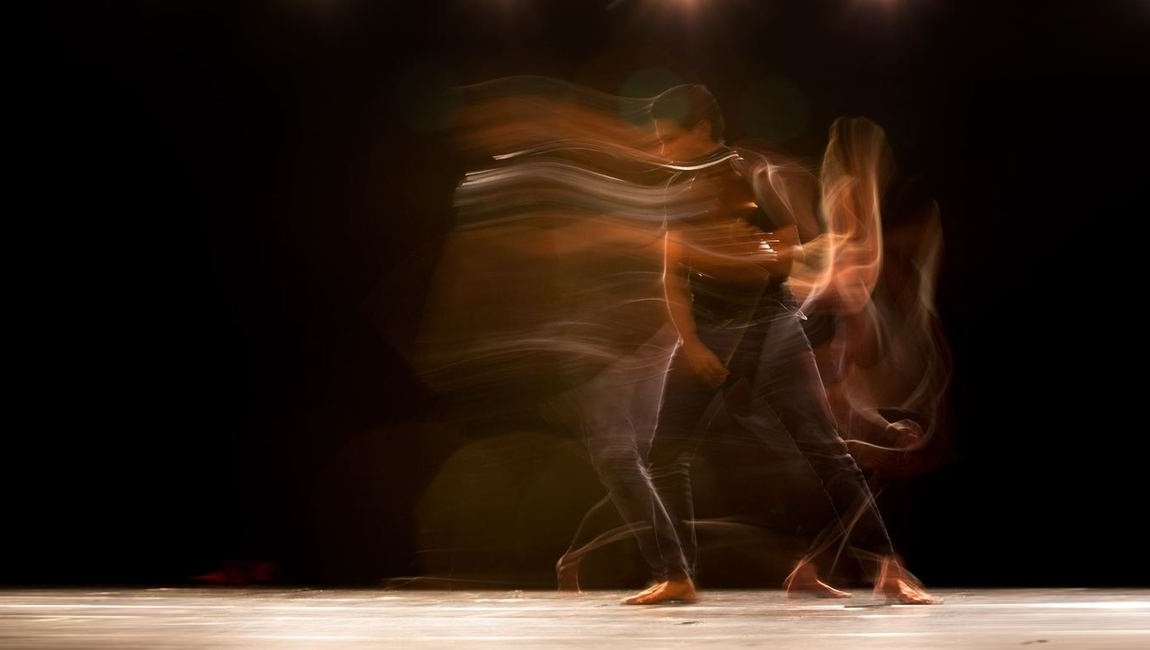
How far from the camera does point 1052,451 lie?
5.91 meters

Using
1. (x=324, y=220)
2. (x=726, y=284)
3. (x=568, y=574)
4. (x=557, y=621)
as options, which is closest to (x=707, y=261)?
(x=726, y=284)

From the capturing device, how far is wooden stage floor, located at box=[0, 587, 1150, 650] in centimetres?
293

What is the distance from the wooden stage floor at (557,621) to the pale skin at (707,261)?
13cm

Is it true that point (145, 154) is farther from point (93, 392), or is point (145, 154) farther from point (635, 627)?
point (635, 627)

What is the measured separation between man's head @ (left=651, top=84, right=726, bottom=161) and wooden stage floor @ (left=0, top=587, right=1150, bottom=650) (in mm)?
1586

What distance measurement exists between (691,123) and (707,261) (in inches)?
19.3

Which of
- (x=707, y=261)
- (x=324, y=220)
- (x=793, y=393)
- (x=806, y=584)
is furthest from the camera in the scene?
(x=324, y=220)

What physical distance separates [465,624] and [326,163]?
341cm

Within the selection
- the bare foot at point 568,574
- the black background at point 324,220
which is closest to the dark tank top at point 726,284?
the bare foot at point 568,574

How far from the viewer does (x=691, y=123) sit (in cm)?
398

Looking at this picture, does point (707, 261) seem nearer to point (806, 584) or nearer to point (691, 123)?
point (691, 123)

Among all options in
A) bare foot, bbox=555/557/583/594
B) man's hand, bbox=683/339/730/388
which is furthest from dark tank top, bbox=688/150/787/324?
bare foot, bbox=555/557/583/594

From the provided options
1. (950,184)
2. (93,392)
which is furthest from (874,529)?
(93,392)

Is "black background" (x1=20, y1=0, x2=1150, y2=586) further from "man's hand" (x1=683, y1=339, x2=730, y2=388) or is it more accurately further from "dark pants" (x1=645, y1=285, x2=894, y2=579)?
"man's hand" (x1=683, y1=339, x2=730, y2=388)
